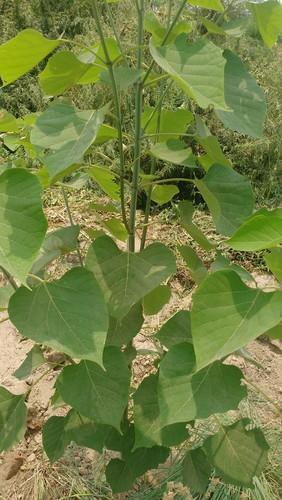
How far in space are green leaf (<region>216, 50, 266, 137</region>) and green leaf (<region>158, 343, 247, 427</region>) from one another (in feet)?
1.25

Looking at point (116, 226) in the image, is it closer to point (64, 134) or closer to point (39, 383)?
point (64, 134)

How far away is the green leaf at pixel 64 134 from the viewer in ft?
2.62

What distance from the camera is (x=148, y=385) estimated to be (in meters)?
1.13

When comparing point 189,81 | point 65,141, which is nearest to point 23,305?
point 65,141

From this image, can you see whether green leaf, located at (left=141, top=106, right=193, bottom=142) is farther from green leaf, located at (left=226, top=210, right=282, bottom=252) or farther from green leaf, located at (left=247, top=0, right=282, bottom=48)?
green leaf, located at (left=226, top=210, right=282, bottom=252)

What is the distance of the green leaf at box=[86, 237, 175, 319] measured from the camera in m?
0.99

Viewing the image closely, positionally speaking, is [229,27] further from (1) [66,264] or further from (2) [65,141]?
(1) [66,264]

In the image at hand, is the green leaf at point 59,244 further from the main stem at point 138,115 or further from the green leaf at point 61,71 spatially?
the green leaf at point 61,71

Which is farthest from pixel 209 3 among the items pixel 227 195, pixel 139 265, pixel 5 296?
pixel 5 296

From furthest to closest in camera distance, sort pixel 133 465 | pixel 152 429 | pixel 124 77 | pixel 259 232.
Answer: pixel 133 465 < pixel 152 429 < pixel 124 77 < pixel 259 232

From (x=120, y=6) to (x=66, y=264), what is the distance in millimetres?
2607

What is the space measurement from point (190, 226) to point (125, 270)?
17 centimetres

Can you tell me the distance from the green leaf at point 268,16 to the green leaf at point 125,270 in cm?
43

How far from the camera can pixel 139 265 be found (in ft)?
3.43
